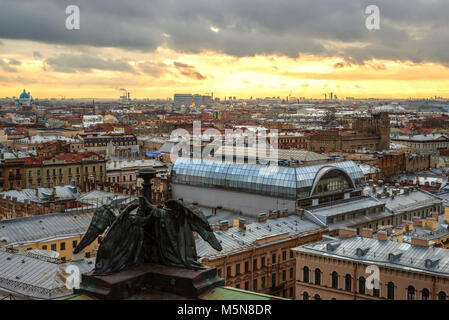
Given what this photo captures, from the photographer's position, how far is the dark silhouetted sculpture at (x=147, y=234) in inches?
519

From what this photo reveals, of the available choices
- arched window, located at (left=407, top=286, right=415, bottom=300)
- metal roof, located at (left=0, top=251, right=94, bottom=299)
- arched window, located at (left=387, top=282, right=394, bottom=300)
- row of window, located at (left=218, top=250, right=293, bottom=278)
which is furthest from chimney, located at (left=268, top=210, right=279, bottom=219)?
metal roof, located at (left=0, top=251, right=94, bottom=299)

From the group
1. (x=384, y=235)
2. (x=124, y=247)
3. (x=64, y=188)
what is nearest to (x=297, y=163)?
(x=384, y=235)

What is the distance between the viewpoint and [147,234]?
13633 mm

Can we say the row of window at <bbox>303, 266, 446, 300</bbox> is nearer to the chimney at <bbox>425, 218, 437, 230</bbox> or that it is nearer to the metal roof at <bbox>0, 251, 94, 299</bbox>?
the chimney at <bbox>425, 218, 437, 230</bbox>

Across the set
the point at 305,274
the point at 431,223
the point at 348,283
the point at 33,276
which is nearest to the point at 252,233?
the point at 305,274

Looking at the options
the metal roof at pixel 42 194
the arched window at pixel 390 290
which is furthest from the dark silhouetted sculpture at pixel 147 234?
the metal roof at pixel 42 194

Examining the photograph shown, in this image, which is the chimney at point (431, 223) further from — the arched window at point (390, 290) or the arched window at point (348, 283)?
the arched window at point (390, 290)

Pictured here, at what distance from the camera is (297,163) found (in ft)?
174

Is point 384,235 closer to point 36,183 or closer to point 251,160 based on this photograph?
point 251,160

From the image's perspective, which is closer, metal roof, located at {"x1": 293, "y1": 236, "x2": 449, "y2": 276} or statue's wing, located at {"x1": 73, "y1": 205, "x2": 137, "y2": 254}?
statue's wing, located at {"x1": 73, "y1": 205, "x2": 137, "y2": 254}

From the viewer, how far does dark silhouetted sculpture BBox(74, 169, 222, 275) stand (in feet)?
43.3
